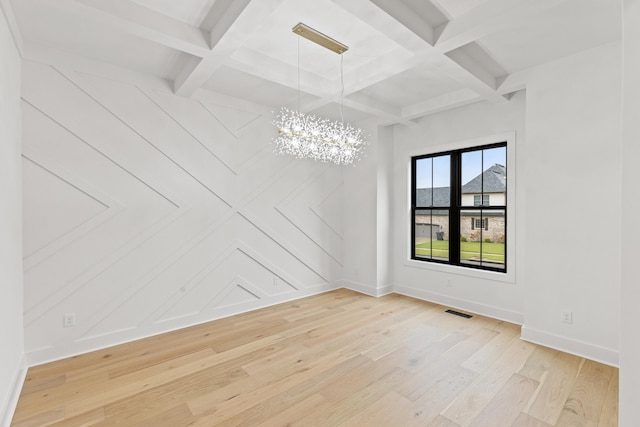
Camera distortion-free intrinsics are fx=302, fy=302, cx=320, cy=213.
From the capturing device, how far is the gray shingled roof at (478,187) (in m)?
3.90

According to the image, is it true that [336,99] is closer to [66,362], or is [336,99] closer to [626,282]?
[626,282]

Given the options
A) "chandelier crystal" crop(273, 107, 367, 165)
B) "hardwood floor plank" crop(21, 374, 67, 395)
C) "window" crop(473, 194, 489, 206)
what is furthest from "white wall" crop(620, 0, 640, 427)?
"hardwood floor plank" crop(21, 374, 67, 395)

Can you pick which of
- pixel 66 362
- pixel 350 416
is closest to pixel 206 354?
pixel 66 362

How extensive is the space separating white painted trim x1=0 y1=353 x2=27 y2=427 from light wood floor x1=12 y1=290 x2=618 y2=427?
0.16 ft

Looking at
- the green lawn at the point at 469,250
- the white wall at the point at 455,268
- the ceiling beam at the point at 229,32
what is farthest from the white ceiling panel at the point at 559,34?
the green lawn at the point at 469,250

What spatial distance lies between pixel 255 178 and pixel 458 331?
3.11 metres

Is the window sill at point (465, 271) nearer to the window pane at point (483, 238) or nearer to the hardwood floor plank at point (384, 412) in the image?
the window pane at point (483, 238)

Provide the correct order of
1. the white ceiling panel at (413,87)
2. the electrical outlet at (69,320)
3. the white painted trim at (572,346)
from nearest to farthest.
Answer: the white painted trim at (572,346) < the electrical outlet at (69,320) < the white ceiling panel at (413,87)

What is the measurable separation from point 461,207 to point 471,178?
1.39 ft

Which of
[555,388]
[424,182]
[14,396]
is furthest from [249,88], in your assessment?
[555,388]

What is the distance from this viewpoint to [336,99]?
3.61 meters

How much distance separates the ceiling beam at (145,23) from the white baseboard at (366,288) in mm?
3865

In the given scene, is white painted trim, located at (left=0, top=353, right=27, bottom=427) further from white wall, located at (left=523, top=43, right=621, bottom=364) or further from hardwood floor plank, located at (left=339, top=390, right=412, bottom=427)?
white wall, located at (left=523, top=43, right=621, bottom=364)

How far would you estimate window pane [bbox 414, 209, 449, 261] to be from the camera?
4.49 meters
